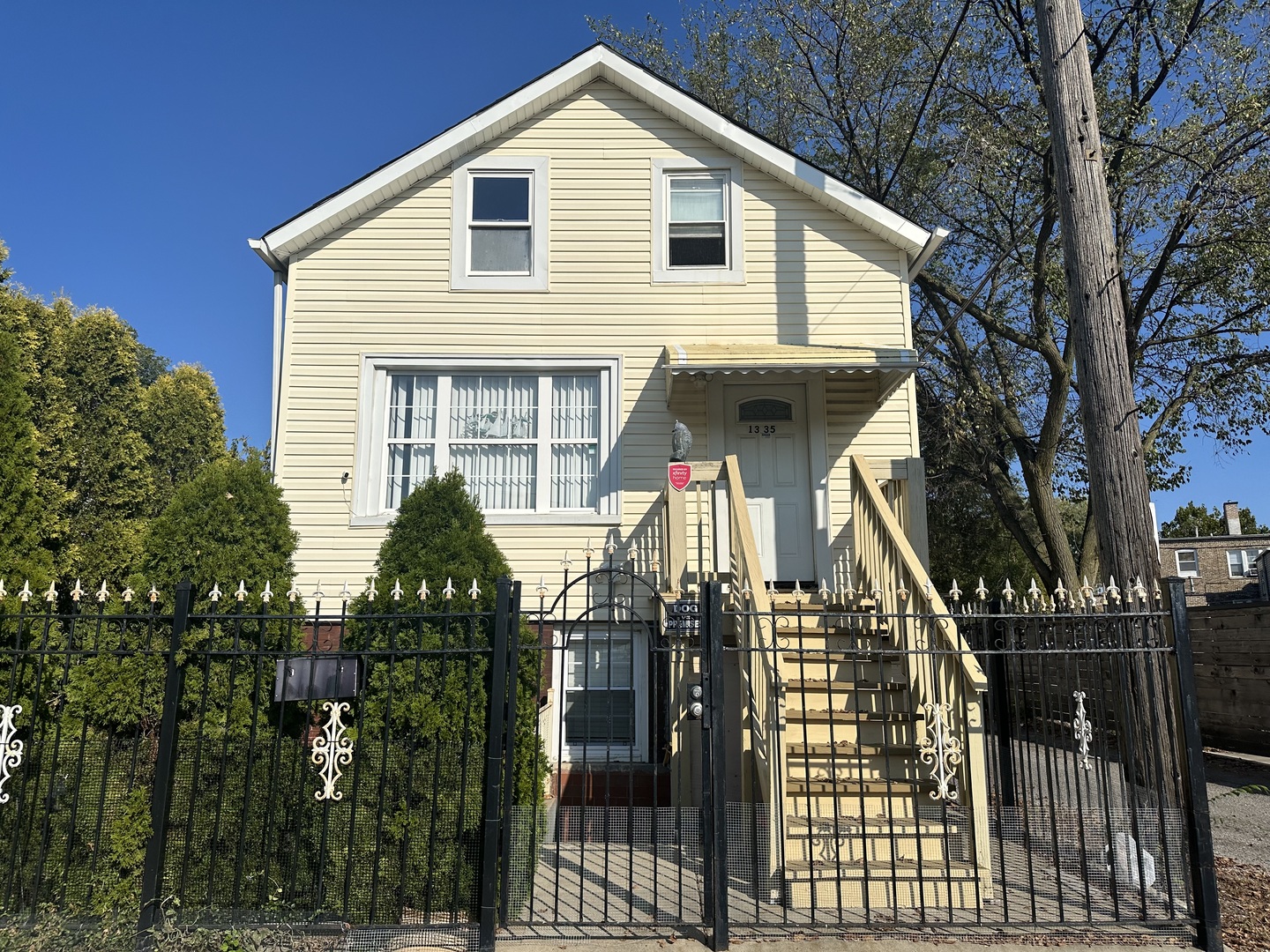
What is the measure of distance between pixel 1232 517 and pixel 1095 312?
136 feet

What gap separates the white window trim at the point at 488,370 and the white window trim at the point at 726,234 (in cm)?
131

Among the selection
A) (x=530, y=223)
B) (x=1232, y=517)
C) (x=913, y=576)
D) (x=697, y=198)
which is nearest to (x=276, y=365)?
(x=530, y=223)

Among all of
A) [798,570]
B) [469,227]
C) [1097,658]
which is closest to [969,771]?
[1097,658]

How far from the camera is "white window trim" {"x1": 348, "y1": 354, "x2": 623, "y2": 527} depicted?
9.62 m

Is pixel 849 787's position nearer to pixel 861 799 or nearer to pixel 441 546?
pixel 861 799

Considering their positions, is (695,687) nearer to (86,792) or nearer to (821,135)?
(86,792)

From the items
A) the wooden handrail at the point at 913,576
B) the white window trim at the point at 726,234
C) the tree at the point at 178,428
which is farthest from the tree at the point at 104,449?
the wooden handrail at the point at 913,576

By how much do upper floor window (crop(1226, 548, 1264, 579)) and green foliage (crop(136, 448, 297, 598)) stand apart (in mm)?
42949

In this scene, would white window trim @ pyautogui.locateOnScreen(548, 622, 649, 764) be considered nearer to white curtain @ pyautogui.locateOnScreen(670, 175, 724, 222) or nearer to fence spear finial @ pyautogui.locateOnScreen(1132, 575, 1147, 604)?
fence spear finial @ pyautogui.locateOnScreen(1132, 575, 1147, 604)

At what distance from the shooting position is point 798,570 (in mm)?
9695

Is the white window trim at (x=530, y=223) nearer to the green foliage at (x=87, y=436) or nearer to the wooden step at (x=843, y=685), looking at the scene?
the wooden step at (x=843, y=685)

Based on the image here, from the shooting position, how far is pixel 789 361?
8945 millimetres

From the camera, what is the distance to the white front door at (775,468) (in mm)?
9711

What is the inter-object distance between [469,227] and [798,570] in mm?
5660
